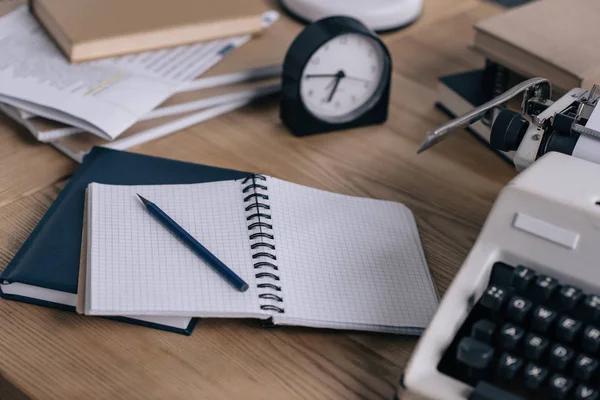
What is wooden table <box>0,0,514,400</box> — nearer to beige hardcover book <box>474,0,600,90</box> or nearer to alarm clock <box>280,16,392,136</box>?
alarm clock <box>280,16,392,136</box>

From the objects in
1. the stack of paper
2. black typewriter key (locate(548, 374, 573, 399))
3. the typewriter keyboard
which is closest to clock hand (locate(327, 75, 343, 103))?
the stack of paper

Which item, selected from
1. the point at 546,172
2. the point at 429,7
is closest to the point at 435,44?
the point at 429,7

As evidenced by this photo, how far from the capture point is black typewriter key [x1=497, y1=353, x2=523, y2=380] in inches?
24.6

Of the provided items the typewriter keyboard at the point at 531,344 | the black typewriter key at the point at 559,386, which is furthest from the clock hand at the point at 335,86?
the black typewriter key at the point at 559,386

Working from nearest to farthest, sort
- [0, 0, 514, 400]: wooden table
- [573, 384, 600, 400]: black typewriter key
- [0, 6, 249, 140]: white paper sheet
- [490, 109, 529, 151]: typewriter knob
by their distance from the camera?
[573, 384, 600, 400]: black typewriter key → [0, 0, 514, 400]: wooden table → [490, 109, 529, 151]: typewriter knob → [0, 6, 249, 140]: white paper sheet

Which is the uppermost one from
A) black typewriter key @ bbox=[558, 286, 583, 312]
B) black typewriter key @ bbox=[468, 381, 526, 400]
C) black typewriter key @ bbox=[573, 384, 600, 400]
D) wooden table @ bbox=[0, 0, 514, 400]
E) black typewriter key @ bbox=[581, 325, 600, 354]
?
black typewriter key @ bbox=[558, 286, 583, 312]

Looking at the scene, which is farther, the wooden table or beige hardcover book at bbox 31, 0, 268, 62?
beige hardcover book at bbox 31, 0, 268, 62

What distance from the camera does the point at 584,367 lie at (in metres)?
0.62

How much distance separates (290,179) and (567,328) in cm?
44

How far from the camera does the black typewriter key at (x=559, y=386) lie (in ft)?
2.00

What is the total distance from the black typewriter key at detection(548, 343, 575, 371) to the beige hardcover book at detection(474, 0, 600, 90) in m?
0.46

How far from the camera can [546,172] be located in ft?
2.42

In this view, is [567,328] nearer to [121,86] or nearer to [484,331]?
[484,331]

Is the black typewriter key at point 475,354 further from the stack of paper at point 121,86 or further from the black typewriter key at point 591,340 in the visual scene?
the stack of paper at point 121,86
